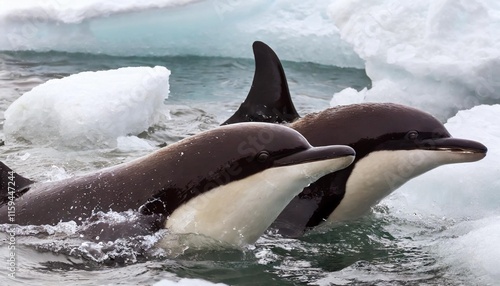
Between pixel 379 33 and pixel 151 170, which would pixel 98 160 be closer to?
pixel 151 170

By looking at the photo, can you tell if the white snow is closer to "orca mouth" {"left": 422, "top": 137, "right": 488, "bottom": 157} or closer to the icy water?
the icy water

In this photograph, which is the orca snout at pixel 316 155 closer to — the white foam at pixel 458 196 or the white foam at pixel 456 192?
the white foam at pixel 458 196

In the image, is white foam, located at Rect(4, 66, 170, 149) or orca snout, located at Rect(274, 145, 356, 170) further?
white foam, located at Rect(4, 66, 170, 149)

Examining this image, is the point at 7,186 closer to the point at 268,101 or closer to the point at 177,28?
the point at 268,101

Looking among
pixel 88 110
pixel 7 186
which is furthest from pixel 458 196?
pixel 88 110

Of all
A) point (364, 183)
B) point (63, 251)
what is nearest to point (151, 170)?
point (63, 251)

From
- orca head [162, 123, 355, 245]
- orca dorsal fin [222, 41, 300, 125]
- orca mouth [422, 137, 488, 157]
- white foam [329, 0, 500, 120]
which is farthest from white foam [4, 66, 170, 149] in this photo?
orca head [162, 123, 355, 245]

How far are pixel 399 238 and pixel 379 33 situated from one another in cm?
471

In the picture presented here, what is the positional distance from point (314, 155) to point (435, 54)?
5.35 m

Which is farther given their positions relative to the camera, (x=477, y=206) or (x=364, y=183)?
(x=477, y=206)

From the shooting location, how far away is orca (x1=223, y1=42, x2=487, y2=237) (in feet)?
18.4

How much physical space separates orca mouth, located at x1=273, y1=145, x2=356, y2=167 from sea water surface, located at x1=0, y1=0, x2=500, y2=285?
23.2 inches

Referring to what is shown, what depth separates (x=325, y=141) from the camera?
5633 millimetres

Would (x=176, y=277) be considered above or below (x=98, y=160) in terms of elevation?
below
